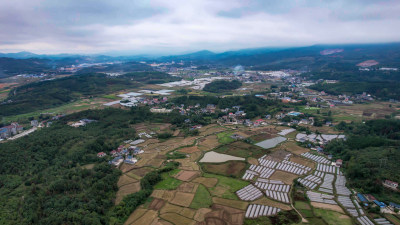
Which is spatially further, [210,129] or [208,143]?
[210,129]

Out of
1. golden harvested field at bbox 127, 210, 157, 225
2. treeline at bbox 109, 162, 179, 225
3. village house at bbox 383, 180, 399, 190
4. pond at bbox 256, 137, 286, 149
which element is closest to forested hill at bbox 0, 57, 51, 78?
treeline at bbox 109, 162, 179, 225

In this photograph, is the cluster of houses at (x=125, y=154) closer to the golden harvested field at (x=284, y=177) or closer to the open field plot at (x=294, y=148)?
the golden harvested field at (x=284, y=177)

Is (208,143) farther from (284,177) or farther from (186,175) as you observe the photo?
(284,177)

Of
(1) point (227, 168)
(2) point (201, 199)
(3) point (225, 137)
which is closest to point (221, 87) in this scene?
(3) point (225, 137)

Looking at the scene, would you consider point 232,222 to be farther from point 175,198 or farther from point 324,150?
point 324,150

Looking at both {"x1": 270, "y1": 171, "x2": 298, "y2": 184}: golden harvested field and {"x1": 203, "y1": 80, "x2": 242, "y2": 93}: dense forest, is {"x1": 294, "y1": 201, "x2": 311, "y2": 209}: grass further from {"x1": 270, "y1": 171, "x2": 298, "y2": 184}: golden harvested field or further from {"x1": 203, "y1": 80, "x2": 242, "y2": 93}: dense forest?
{"x1": 203, "y1": 80, "x2": 242, "y2": 93}: dense forest
